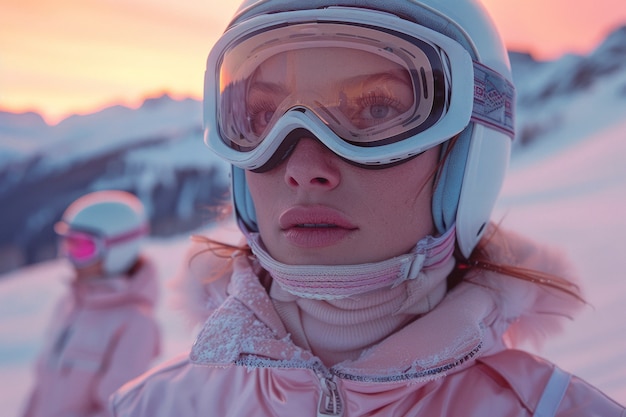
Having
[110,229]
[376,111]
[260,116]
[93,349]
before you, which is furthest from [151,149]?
[376,111]

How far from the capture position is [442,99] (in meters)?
1.54

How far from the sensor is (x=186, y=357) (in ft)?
6.21

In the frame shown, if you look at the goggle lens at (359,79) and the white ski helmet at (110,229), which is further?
the white ski helmet at (110,229)

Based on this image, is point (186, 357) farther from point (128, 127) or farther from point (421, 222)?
point (128, 127)

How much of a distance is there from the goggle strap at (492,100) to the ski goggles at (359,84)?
9 centimetres

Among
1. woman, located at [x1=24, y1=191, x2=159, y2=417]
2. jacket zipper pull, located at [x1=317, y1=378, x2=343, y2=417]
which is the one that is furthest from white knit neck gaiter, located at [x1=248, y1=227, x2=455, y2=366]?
woman, located at [x1=24, y1=191, x2=159, y2=417]

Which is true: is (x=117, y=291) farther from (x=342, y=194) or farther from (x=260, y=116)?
(x=342, y=194)

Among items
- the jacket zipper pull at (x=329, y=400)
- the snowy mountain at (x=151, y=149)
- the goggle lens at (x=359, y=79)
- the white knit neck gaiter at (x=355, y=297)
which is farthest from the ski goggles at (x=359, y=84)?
the snowy mountain at (x=151, y=149)

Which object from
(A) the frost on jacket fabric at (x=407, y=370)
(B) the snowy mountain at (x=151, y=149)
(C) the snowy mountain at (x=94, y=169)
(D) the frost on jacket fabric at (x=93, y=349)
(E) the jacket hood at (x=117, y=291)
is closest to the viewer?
(A) the frost on jacket fabric at (x=407, y=370)

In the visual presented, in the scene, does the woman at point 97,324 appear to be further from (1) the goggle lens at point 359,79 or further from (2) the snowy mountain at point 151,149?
(2) the snowy mountain at point 151,149

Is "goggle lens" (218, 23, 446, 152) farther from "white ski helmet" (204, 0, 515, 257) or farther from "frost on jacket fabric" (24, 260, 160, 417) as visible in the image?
"frost on jacket fabric" (24, 260, 160, 417)

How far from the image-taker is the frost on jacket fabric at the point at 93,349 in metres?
3.52

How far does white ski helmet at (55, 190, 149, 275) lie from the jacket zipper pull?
10.7ft

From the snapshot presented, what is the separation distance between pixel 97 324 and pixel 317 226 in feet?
9.03
